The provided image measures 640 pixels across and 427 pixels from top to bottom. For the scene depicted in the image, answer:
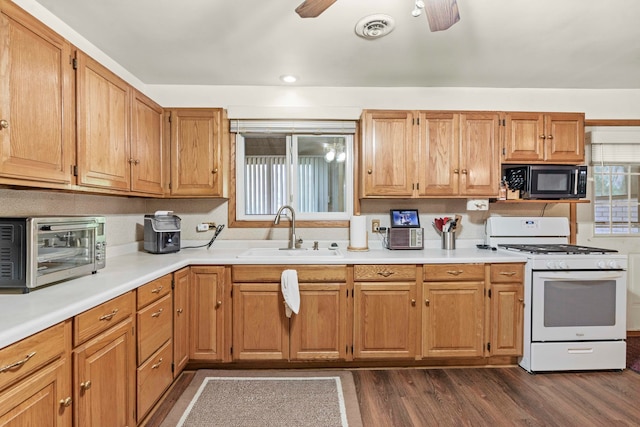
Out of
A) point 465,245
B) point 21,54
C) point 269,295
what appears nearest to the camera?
point 21,54

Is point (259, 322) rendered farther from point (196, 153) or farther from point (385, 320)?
point (196, 153)

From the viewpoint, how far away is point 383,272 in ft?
7.94

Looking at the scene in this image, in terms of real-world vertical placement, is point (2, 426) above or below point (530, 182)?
below

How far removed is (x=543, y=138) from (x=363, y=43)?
1.79 meters

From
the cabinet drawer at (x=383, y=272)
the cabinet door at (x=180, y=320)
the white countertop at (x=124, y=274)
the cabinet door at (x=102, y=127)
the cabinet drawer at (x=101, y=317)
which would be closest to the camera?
the white countertop at (x=124, y=274)

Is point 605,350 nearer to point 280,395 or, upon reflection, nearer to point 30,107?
point 280,395

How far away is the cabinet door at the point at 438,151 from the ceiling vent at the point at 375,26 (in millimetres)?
887

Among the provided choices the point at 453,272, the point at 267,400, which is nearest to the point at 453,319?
the point at 453,272

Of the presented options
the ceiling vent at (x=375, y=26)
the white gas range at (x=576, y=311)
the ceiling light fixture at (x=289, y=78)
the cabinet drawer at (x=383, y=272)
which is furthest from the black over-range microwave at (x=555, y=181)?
the ceiling light fixture at (x=289, y=78)

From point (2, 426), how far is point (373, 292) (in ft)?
6.52

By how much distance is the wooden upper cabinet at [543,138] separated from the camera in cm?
274

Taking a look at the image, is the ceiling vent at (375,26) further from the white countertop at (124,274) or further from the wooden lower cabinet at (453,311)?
the wooden lower cabinet at (453,311)

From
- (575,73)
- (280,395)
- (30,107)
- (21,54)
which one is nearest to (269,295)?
(280,395)

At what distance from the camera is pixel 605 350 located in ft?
7.95
